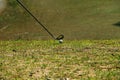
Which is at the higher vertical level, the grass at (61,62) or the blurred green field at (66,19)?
the blurred green field at (66,19)

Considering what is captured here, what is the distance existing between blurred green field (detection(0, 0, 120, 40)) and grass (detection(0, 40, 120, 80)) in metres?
6.12

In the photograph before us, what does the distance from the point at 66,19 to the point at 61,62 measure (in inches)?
651

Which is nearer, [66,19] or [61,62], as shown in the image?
[61,62]

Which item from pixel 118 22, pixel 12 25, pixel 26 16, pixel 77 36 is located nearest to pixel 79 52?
pixel 77 36

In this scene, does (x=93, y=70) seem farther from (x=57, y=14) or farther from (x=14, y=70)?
(x=57, y=14)

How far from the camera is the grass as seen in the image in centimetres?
1202

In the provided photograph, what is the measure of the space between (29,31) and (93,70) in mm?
15416

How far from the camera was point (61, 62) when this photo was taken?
1410 cm

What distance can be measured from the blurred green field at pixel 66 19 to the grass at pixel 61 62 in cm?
612

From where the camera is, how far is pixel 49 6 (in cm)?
3353

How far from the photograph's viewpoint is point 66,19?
30406 millimetres

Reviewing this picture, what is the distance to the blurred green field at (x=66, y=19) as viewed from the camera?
2517 cm

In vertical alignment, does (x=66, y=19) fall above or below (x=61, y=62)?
above

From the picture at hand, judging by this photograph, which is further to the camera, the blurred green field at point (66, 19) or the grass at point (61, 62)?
the blurred green field at point (66, 19)
